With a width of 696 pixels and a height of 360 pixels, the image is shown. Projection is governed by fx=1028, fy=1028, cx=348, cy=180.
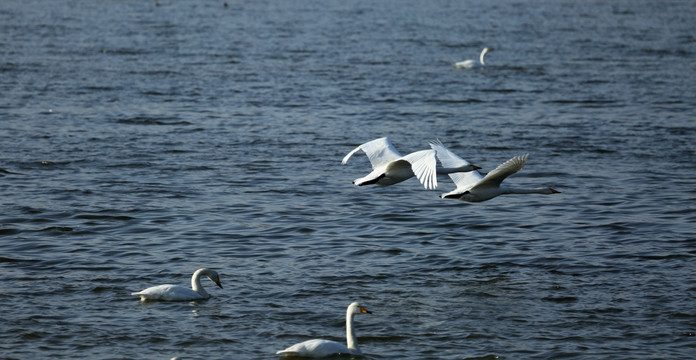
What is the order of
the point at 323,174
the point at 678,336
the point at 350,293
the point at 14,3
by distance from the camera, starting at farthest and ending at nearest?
the point at 14,3 → the point at 323,174 → the point at 350,293 → the point at 678,336

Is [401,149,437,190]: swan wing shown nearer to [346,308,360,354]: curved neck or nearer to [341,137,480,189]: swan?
[341,137,480,189]: swan

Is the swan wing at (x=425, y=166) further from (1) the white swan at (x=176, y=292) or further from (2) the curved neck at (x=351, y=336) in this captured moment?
(1) the white swan at (x=176, y=292)

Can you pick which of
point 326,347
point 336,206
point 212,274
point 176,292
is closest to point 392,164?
point 212,274

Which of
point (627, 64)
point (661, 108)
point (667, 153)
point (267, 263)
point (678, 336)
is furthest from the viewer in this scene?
point (627, 64)

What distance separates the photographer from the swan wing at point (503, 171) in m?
12.4

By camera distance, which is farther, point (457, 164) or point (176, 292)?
point (457, 164)

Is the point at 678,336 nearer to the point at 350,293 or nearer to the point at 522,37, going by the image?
the point at 350,293

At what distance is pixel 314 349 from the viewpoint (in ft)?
33.5

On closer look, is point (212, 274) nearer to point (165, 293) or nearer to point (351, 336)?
point (165, 293)

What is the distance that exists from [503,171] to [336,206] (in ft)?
15.0

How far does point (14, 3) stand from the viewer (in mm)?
58750

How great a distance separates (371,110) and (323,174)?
282 inches

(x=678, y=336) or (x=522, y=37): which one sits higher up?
(x=522, y=37)

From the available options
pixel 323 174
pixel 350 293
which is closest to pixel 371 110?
pixel 323 174
